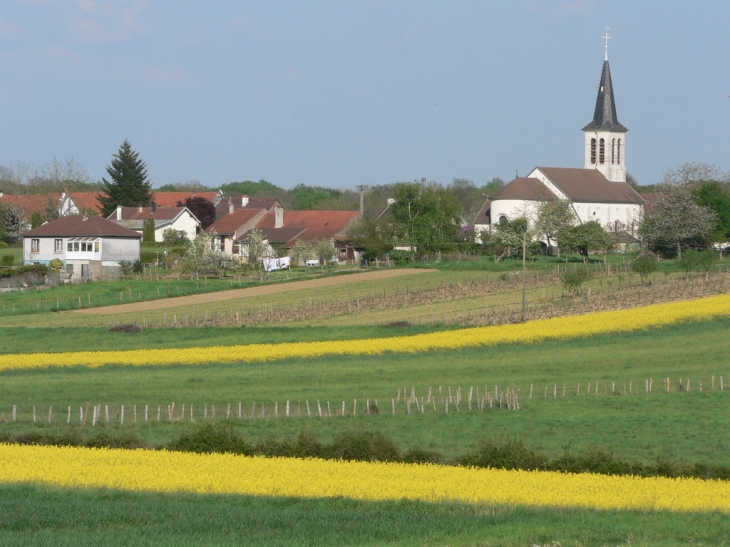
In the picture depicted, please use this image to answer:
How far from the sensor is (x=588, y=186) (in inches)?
Answer: 4658

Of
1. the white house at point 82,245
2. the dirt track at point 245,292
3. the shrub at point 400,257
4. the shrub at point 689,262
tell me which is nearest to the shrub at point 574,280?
the shrub at point 689,262

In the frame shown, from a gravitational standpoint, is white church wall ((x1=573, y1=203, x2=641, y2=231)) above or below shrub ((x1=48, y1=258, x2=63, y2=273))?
above

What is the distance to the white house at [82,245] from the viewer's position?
8640 centimetres

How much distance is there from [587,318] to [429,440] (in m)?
27.8

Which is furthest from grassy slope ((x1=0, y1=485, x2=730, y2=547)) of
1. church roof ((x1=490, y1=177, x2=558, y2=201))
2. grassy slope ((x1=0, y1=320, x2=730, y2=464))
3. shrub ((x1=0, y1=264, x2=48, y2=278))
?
church roof ((x1=490, y1=177, x2=558, y2=201))

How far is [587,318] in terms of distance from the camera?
54.4 metres

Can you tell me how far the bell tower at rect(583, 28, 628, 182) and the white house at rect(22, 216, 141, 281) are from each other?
60.1m

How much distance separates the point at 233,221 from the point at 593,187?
40166 mm

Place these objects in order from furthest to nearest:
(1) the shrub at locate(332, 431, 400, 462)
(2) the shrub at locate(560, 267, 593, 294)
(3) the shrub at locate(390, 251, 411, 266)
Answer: (3) the shrub at locate(390, 251, 411, 266), (2) the shrub at locate(560, 267, 593, 294), (1) the shrub at locate(332, 431, 400, 462)

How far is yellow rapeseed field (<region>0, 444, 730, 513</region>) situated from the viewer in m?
19.8

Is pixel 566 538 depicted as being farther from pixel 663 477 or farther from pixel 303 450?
pixel 303 450

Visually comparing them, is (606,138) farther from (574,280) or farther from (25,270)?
(25,270)

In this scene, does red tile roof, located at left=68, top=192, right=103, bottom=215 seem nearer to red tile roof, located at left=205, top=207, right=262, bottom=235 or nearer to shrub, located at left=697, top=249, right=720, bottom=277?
red tile roof, located at left=205, top=207, right=262, bottom=235

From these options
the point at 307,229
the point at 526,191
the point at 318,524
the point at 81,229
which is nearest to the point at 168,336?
the point at 81,229
